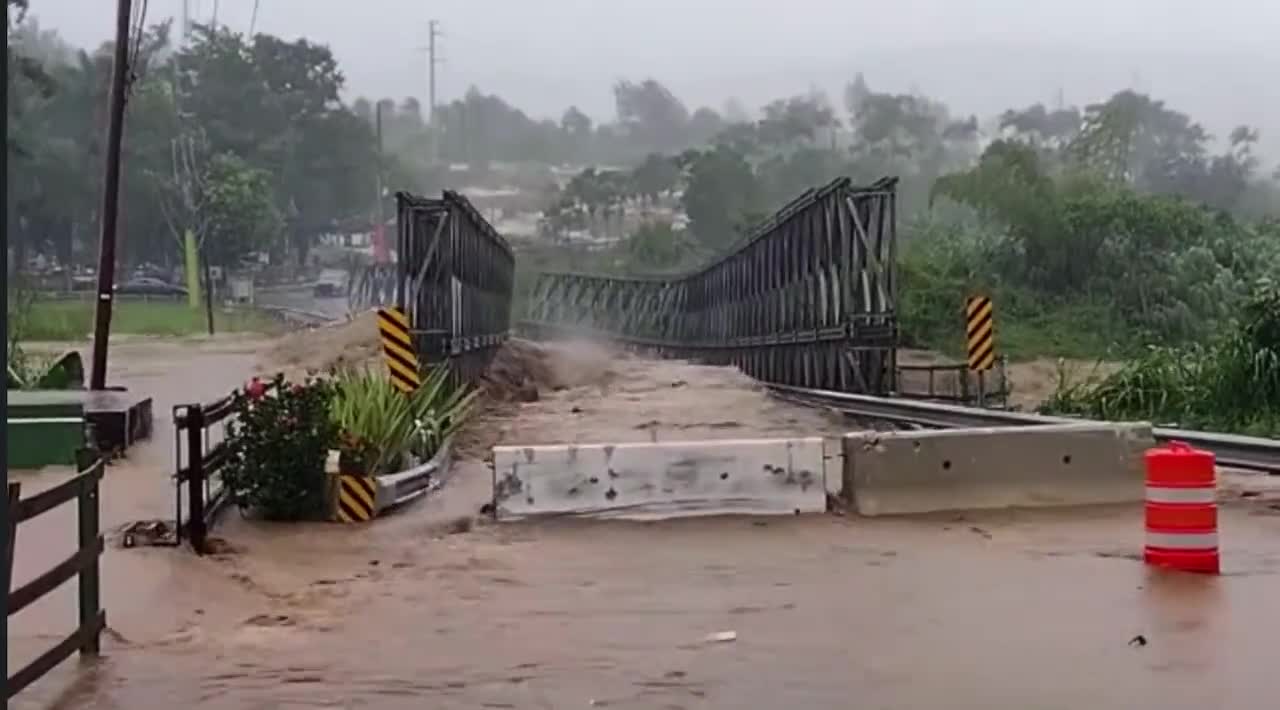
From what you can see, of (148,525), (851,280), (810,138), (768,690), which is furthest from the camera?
(810,138)

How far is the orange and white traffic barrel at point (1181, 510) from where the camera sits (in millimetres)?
11680

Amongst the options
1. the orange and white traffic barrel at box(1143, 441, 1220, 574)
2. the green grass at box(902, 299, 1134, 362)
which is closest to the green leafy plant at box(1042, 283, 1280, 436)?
the orange and white traffic barrel at box(1143, 441, 1220, 574)

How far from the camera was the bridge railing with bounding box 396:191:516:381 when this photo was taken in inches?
1086

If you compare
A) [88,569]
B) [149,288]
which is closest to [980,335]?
[88,569]

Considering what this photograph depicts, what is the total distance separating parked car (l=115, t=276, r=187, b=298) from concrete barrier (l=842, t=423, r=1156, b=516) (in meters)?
52.0

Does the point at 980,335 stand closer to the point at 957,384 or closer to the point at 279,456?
the point at 957,384

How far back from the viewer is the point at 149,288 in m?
64.1

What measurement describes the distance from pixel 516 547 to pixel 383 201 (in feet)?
216

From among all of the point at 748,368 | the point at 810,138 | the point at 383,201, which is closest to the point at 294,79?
the point at 383,201

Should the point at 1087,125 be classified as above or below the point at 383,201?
above

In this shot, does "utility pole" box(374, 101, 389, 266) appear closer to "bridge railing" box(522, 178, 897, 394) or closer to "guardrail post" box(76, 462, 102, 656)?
"bridge railing" box(522, 178, 897, 394)

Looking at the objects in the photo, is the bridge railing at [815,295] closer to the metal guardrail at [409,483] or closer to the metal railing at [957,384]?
the metal railing at [957,384]

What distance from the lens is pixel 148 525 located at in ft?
47.1

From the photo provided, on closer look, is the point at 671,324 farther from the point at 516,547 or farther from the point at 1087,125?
the point at 516,547
